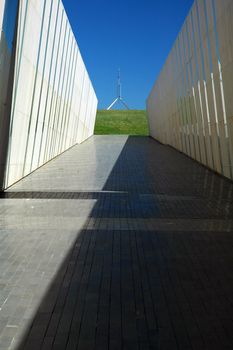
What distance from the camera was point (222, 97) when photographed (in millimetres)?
14578

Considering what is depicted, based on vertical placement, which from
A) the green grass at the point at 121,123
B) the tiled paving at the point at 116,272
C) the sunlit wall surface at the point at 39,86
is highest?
the green grass at the point at 121,123

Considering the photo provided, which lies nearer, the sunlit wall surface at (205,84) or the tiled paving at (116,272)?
the tiled paving at (116,272)

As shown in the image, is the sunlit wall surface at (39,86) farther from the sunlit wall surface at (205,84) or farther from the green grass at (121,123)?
the green grass at (121,123)

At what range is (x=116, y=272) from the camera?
16.6ft

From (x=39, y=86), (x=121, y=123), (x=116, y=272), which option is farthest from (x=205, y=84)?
(x=121, y=123)

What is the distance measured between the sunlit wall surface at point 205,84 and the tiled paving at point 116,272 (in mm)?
4669

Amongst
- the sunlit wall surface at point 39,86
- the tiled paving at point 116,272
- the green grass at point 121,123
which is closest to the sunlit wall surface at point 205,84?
the tiled paving at point 116,272

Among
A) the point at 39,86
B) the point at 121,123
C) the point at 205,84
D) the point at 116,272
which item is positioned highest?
the point at 121,123

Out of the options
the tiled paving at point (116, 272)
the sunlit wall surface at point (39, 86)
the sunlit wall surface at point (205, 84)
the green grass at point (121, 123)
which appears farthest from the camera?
the green grass at point (121, 123)

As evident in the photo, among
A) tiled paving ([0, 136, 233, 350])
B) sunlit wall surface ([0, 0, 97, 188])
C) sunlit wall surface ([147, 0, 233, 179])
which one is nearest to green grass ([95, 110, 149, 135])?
sunlit wall surface ([147, 0, 233, 179])

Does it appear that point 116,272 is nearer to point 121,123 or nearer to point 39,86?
point 39,86

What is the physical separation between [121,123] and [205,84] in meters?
49.8

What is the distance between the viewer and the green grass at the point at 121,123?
6108 cm

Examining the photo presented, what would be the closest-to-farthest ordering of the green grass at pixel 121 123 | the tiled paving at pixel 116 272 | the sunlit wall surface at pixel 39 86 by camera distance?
the tiled paving at pixel 116 272 < the sunlit wall surface at pixel 39 86 < the green grass at pixel 121 123
